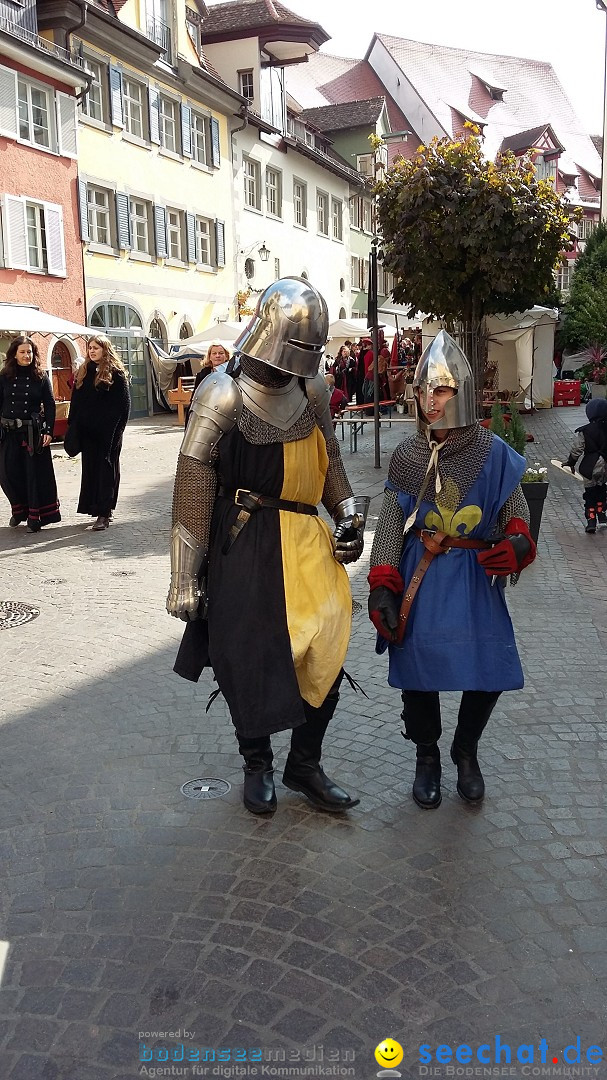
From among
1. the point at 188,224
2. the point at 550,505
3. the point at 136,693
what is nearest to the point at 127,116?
the point at 188,224

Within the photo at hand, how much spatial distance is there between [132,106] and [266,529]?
25704mm

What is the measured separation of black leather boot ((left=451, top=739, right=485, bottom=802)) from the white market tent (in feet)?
56.1

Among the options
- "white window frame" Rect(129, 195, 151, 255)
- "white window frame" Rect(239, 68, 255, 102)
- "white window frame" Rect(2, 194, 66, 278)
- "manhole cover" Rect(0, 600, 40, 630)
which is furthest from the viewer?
"white window frame" Rect(239, 68, 255, 102)

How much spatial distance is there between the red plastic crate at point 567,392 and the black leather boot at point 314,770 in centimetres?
2489

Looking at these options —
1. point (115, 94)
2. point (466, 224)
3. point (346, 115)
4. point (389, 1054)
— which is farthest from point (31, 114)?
point (346, 115)

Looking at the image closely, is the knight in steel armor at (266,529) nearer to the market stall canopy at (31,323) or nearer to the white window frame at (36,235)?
the market stall canopy at (31,323)

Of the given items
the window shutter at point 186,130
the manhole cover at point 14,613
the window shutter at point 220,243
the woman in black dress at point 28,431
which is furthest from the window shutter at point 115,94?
the manhole cover at point 14,613

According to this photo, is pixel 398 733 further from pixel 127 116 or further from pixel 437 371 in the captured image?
pixel 127 116

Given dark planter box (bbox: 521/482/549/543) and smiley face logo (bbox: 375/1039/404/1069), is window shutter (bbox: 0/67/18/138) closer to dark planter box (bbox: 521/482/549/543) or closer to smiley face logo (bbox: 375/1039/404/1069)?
dark planter box (bbox: 521/482/549/543)

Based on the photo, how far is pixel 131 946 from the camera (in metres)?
2.82

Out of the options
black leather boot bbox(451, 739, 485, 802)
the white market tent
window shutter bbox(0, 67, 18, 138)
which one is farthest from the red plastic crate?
black leather boot bbox(451, 739, 485, 802)

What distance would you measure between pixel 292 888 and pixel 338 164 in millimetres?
39995

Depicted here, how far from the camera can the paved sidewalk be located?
8.07 ft

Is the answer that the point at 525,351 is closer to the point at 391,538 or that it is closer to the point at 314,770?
the point at 391,538
